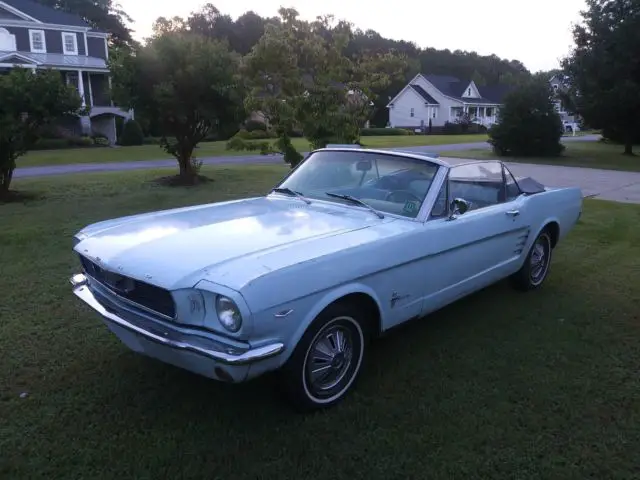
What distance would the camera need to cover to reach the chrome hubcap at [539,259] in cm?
535

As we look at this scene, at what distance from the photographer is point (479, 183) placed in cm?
477

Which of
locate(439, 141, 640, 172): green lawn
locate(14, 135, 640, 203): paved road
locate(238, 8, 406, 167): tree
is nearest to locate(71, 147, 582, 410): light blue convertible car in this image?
locate(238, 8, 406, 167): tree

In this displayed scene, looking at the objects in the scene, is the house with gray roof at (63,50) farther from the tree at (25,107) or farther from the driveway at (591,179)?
the driveway at (591,179)

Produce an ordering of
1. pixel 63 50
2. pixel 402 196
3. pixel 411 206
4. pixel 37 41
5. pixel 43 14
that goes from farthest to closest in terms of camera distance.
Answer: pixel 63 50 < pixel 43 14 < pixel 37 41 < pixel 402 196 < pixel 411 206

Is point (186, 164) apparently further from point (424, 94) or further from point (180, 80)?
point (424, 94)

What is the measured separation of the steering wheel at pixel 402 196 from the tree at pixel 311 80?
5.81 meters

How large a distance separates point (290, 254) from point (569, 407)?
1.94 meters

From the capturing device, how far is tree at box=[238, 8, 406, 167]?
31.7ft

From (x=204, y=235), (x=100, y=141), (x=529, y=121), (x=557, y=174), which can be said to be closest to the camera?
(x=204, y=235)

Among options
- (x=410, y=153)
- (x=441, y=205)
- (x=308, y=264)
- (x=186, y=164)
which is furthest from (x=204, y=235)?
(x=186, y=164)

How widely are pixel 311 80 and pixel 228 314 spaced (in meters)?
8.10

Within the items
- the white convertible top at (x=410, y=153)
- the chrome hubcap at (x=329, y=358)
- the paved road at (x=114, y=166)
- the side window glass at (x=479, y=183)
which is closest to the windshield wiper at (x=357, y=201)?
the white convertible top at (x=410, y=153)

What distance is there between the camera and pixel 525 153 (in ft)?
77.5

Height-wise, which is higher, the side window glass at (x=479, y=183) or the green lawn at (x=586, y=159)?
the side window glass at (x=479, y=183)
